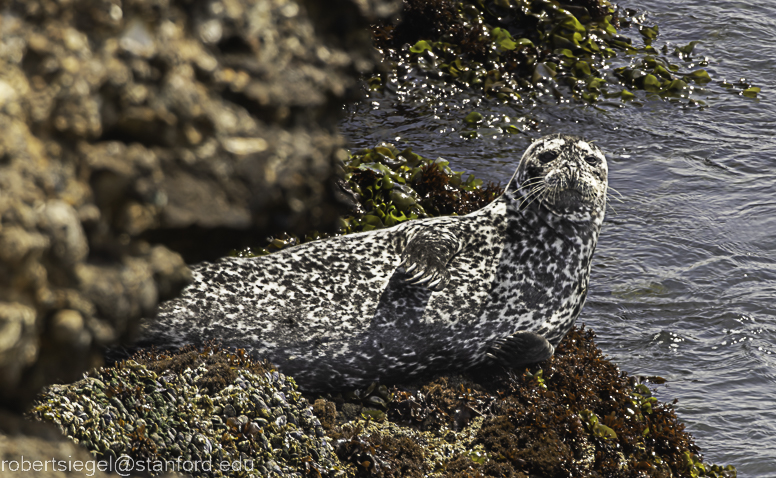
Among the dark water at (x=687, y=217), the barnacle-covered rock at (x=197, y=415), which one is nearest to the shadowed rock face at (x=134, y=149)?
the barnacle-covered rock at (x=197, y=415)

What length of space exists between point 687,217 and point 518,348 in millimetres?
4513

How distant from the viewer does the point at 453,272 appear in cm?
572

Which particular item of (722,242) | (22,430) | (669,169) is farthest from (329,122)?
(669,169)

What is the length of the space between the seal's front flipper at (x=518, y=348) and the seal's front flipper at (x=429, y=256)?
69 centimetres

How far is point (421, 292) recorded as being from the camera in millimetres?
5500

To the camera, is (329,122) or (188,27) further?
(329,122)

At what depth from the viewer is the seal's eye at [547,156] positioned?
6.07 meters

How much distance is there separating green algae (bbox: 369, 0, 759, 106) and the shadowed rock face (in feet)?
28.3

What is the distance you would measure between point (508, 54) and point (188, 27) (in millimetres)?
9801

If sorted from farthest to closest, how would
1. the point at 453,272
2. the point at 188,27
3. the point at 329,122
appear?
the point at 453,272 < the point at 329,122 < the point at 188,27

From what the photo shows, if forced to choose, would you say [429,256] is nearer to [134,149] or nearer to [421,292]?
[421,292]

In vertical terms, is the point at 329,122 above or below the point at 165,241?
above

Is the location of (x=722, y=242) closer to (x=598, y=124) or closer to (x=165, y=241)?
(x=598, y=124)

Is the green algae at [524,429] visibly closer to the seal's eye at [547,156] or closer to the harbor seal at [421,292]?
the harbor seal at [421,292]
